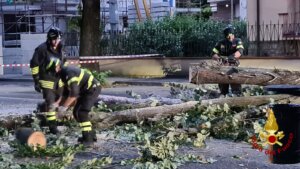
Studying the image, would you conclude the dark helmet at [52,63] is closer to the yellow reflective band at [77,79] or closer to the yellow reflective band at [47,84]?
the yellow reflective band at [47,84]

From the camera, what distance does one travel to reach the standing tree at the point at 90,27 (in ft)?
72.0

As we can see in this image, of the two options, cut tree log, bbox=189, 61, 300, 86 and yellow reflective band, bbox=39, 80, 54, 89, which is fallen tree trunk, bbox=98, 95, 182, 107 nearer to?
yellow reflective band, bbox=39, 80, 54, 89

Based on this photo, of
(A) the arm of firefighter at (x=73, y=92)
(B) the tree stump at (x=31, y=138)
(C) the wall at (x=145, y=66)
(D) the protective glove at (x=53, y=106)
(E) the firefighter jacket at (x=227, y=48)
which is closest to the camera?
(B) the tree stump at (x=31, y=138)

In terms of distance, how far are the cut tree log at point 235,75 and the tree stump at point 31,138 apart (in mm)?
4686

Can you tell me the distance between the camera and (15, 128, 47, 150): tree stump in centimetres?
865

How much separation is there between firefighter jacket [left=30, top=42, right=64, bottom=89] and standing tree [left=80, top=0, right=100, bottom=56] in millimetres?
11094

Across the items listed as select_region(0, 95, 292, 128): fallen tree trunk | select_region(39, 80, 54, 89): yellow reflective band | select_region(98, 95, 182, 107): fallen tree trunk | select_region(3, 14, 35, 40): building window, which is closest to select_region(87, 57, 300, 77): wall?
select_region(98, 95, 182, 107): fallen tree trunk

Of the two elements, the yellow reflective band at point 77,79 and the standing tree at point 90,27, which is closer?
the yellow reflective band at point 77,79

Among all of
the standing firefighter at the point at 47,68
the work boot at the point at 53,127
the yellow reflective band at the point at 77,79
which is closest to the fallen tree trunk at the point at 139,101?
the standing firefighter at the point at 47,68

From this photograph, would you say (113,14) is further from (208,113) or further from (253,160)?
(253,160)

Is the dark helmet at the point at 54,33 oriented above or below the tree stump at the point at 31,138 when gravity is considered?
above

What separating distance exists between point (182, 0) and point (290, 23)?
24714mm

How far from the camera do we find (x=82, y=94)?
9.11m

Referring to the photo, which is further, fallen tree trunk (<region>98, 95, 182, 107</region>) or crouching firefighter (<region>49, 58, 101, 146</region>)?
fallen tree trunk (<region>98, 95, 182, 107</region>)
